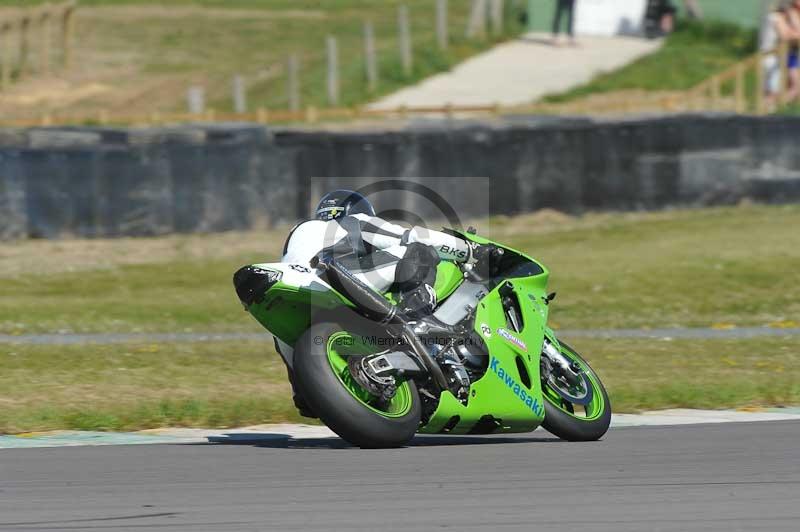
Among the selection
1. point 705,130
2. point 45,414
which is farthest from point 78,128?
point 45,414

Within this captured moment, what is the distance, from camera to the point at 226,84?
34688 millimetres

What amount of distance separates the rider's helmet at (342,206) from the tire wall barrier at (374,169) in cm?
994

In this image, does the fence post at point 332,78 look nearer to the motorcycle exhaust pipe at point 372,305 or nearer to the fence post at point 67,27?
the fence post at point 67,27

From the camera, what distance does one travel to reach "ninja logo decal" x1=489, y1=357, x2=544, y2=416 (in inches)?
293

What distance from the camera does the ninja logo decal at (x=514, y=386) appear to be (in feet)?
24.4

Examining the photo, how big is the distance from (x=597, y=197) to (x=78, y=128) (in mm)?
6803

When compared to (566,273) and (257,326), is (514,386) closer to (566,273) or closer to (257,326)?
(257,326)

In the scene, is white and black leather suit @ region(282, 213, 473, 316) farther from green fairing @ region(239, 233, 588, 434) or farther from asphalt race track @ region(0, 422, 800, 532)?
asphalt race track @ region(0, 422, 800, 532)

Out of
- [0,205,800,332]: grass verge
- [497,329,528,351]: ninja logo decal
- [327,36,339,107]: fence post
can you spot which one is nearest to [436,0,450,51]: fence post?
[327,36,339,107]: fence post

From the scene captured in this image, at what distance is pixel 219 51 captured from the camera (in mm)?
39094

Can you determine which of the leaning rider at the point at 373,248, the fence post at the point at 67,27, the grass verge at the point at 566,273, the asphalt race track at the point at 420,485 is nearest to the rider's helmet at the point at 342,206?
the leaning rider at the point at 373,248

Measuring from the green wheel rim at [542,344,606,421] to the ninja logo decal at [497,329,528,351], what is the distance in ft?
1.02

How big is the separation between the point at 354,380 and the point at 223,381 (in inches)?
135

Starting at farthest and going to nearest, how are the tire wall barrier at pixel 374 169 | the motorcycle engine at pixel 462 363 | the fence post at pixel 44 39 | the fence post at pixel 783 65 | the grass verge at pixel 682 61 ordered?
the fence post at pixel 44 39, the grass verge at pixel 682 61, the fence post at pixel 783 65, the tire wall barrier at pixel 374 169, the motorcycle engine at pixel 462 363
